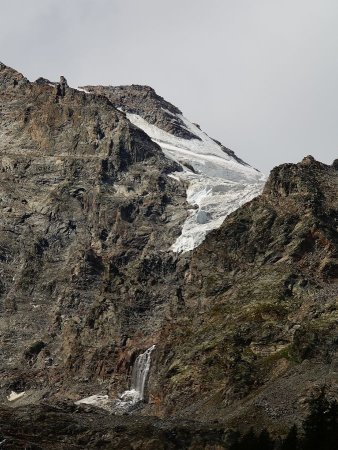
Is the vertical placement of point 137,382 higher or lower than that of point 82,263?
lower

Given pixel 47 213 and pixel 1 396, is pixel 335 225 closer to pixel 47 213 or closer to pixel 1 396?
pixel 1 396

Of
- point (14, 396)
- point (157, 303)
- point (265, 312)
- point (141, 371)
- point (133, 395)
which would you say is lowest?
point (14, 396)

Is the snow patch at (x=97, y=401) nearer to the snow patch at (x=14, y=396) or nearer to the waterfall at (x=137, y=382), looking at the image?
the waterfall at (x=137, y=382)

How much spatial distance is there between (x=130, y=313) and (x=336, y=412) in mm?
66671

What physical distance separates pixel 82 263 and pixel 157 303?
24.4 metres

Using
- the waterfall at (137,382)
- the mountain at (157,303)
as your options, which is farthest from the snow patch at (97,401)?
the waterfall at (137,382)

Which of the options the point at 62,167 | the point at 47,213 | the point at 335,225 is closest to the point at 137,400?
the point at 335,225

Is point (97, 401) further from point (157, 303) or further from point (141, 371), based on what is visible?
point (157, 303)

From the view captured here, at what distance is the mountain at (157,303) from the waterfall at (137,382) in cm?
27

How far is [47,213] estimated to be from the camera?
183 meters

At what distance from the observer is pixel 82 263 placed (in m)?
161

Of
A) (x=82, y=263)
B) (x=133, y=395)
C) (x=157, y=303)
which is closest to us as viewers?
(x=133, y=395)

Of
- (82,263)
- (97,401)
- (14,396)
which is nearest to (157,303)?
(82,263)

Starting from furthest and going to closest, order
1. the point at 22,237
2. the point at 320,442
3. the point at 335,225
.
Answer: the point at 22,237 → the point at 335,225 → the point at 320,442
